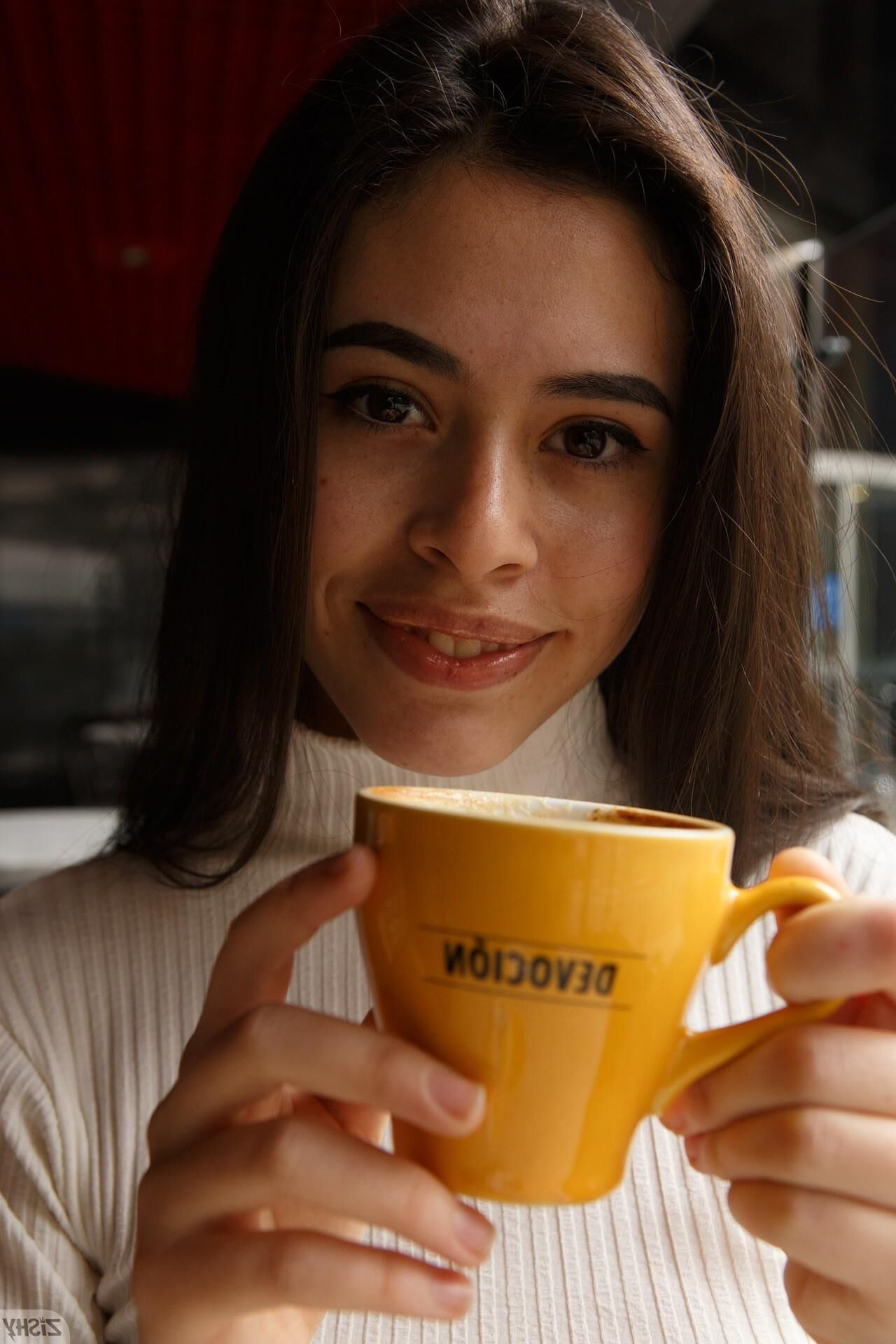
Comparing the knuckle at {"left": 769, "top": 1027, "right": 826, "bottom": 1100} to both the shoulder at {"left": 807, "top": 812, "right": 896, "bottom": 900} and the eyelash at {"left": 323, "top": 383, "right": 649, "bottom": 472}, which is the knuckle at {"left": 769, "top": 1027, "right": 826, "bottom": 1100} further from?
the shoulder at {"left": 807, "top": 812, "right": 896, "bottom": 900}

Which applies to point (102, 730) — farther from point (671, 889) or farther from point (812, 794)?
point (671, 889)

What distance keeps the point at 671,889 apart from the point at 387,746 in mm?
555

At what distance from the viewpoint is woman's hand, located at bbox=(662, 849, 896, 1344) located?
0.50 metres

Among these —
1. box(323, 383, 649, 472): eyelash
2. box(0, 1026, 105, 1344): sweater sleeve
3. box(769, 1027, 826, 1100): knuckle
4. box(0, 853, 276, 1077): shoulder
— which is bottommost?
box(0, 1026, 105, 1344): sweater sleeve

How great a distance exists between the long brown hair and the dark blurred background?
237 millimetres

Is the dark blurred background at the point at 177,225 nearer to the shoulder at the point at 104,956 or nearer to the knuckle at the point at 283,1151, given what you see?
the shoulder at the point at 104,956

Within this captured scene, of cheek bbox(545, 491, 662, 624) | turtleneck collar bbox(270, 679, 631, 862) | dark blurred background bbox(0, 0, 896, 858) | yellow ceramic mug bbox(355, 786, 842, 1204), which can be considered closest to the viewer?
yellow ceramic mug bbox(355, 786, 842, 1204)

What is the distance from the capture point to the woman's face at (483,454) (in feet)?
3.02

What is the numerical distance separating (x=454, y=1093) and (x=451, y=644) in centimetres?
55

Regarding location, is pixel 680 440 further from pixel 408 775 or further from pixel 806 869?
pixel 806 869

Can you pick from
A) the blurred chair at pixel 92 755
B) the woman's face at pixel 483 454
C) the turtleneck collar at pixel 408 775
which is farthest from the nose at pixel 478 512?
the blurred chair at pixel 92 755

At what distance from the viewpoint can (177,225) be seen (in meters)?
3.97

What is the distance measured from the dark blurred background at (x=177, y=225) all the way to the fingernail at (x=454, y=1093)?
1024 millimetres

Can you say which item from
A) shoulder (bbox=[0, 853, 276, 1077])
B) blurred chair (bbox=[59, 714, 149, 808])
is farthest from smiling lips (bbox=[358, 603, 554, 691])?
blurred chair (bbox=[59, 714, 149, 808])
